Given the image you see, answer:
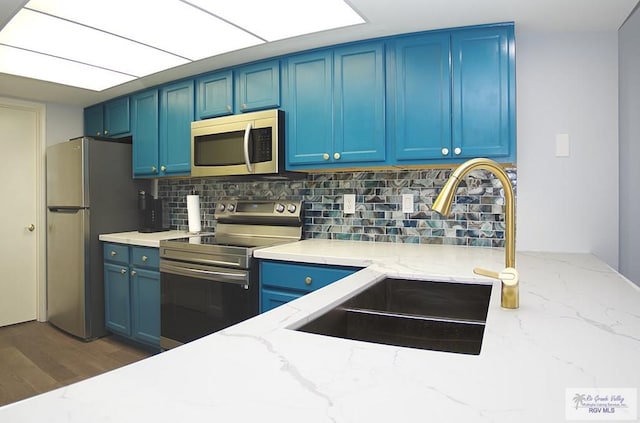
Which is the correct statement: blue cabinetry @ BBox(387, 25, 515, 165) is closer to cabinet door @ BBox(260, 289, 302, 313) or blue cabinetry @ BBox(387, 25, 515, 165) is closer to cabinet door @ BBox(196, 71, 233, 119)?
cabinet door @ BBox(260, 289, 302, 313)

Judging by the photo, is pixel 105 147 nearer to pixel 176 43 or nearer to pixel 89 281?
pixel 89 281

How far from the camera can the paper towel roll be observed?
3.22 m

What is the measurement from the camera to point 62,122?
391 cm

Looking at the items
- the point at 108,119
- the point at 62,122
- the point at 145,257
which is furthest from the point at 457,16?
the point at 62,122

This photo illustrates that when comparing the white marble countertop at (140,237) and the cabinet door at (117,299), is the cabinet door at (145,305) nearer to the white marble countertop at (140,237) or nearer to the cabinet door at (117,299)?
the cabinet door at (117,299)

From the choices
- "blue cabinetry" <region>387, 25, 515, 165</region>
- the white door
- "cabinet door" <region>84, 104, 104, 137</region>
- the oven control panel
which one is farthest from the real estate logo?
the white door

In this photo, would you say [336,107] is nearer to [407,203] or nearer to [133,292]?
[407,203]

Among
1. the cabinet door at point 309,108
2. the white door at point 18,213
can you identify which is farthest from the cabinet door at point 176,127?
the white door at point 18,213

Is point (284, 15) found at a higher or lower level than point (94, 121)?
higher

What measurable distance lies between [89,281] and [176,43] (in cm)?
206

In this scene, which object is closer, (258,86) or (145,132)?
(258,86)

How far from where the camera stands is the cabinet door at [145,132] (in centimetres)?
327

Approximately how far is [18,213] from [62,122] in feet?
3.09

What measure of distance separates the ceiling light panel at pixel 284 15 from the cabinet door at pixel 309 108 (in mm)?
273
